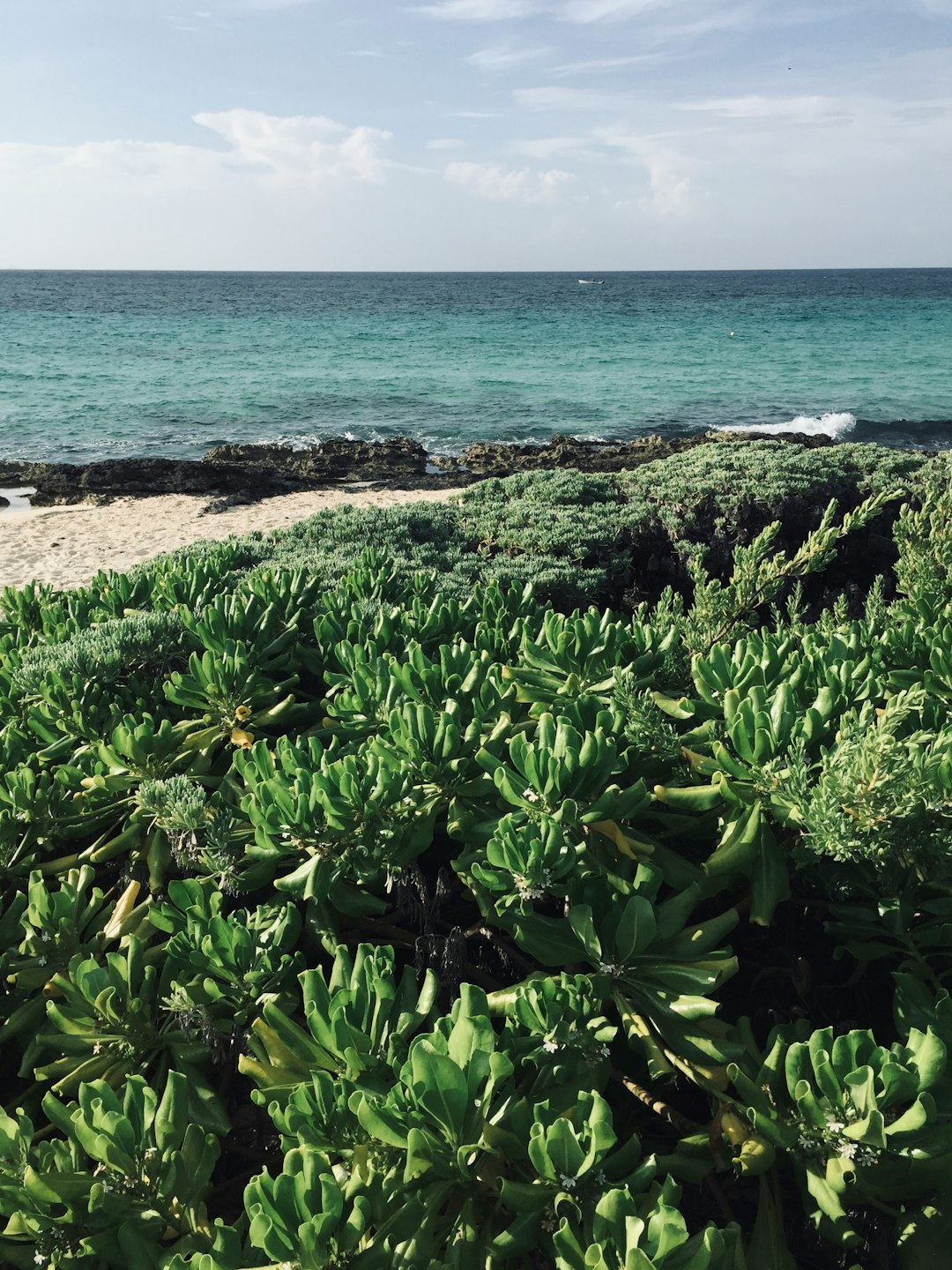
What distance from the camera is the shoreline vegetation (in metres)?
1.34

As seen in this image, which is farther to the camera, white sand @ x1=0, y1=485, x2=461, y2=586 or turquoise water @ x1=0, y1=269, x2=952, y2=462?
turquoise water @ x1=0, y1=269, x2=952, y2=462

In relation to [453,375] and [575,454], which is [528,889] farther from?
[453,375]

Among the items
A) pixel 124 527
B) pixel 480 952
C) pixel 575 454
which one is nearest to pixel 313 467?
pixel 124 527

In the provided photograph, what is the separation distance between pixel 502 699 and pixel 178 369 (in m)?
39.4

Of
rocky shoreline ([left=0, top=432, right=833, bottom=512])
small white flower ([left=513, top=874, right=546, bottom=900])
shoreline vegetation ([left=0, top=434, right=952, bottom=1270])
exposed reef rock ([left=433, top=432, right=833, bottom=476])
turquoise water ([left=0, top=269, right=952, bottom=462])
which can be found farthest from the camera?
turquoise water ([left=0, top=269, right=952, bottom=462])

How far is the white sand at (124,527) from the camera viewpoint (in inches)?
453

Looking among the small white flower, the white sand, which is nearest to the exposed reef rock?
the white sand

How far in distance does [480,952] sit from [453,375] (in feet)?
119

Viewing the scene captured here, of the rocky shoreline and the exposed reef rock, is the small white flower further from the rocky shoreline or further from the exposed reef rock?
the exposed reef rock

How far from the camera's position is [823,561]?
3338 millimetres

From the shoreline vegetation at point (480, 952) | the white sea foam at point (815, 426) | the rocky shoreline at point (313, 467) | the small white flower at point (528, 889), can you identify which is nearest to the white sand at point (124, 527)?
the rocky shoreline at point (313, 467)

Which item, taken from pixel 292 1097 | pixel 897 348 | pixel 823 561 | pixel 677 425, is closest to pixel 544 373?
pixel 677 425

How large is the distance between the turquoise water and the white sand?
711 centimetres

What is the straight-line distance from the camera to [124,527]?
1379 cm
